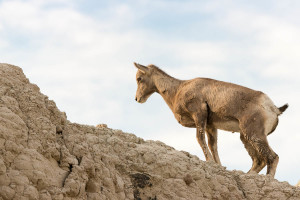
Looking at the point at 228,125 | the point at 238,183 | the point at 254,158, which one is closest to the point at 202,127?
the point at 228,125

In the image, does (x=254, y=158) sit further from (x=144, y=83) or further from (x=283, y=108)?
(x=144, y=83)

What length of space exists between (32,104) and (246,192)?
15.6 ft

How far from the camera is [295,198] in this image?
451 inches

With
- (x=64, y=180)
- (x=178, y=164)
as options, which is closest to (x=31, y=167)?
(x=64, y=180)

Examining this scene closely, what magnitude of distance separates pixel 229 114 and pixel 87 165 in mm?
6188

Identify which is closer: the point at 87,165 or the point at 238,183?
the point at 87,165

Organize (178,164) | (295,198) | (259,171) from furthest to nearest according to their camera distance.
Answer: (259,171) → (295,198) → (178,164)

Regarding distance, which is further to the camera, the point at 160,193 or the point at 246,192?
the point at 246,192

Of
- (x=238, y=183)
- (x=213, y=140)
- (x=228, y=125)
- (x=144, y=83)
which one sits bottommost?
(x=238, y=183)

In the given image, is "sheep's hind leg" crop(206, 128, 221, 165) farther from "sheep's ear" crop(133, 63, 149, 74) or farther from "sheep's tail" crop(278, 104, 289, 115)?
"sheep's ear" crop(133, 63, 149, 74)

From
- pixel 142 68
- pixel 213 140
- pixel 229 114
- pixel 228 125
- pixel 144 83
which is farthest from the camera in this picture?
pixel 144 83

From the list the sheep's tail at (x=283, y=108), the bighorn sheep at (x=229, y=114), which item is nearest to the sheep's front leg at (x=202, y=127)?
the bighorn sheep at (x=229, y=114)

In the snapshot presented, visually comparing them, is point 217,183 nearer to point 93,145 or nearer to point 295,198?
point 295,198

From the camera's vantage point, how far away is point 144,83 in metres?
16.6
